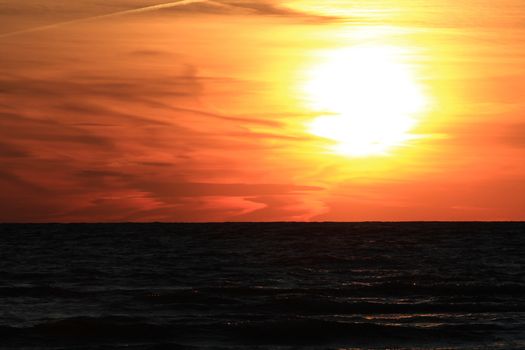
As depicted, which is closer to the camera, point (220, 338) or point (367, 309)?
point (220, 338)

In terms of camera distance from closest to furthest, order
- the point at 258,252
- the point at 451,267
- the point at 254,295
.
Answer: the point at 254,295
the point at 451,267
the point at 258,252

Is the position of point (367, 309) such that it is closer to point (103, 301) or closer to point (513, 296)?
point (513, 296)

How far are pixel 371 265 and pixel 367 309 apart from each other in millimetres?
19940

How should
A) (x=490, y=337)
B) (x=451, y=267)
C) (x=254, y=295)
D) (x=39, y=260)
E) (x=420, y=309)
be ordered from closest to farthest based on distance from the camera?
1. (x=490, y=337)
2. (x=420, y=309)
3. (x=254, y=295)
4. (x=451, y=267)
5. (x=39, y=260)

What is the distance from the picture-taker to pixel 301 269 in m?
52.0

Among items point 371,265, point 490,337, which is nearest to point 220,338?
point 490,337

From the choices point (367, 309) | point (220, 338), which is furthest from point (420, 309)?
point (220, 338)

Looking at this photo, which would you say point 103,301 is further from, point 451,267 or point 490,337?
point 451,267

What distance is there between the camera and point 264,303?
36625 mm

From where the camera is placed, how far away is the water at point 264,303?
28859 millimetres

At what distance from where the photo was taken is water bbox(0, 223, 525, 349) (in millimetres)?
28859

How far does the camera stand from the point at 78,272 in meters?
50.3

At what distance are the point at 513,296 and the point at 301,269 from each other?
15238 millimetres

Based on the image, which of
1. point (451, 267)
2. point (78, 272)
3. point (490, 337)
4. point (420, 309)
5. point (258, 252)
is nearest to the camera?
point (490, 337)
